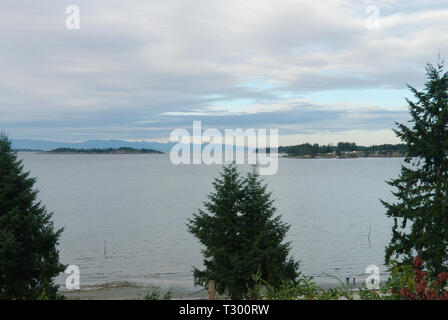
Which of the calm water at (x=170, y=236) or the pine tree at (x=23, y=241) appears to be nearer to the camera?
the pine tree at (x=23, y=241)

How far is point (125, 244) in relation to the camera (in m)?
56.8

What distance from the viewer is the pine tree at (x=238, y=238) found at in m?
20.6


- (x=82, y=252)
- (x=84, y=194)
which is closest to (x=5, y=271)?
(x=82, y=252)

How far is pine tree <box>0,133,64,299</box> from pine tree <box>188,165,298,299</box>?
27.3 feet

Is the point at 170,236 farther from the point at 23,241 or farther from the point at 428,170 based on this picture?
the point at 428,170

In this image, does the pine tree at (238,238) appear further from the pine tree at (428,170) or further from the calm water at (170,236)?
the calm water at (170,236)

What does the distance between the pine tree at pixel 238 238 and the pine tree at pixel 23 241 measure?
8319 millimetres

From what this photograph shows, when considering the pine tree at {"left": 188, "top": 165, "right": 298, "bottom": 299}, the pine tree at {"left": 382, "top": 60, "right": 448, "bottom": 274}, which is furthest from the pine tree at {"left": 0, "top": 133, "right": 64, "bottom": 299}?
the pine tree at {"left": 382, "top": 60, "right": 448, "bottom": 274}

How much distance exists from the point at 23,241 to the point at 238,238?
37.7ft

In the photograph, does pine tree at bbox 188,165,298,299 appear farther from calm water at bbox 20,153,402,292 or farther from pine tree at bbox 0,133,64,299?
calm water at bbox 20,153,402,292

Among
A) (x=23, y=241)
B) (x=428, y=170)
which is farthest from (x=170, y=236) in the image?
(x=428, y=170)

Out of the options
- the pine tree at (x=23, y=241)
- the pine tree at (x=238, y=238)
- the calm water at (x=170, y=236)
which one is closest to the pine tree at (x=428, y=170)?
the pine tree at (x=238, y=238)
